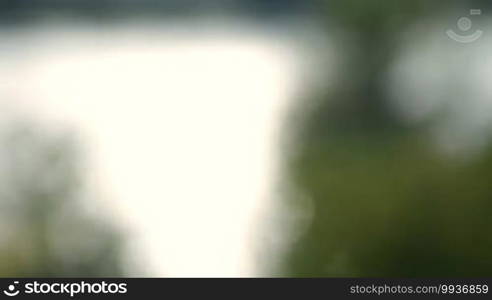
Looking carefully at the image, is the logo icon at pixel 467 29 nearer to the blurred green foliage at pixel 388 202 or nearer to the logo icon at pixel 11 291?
the blurred green foliage at pixel 388 202

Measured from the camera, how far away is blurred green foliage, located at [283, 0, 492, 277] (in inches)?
135

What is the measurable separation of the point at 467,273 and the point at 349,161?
5.48 ft

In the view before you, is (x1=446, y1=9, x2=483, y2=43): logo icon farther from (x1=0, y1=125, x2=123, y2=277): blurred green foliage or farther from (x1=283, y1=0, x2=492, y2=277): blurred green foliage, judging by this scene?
(x1=0, y1=125, x2=123, y2=277): blurred green foliage

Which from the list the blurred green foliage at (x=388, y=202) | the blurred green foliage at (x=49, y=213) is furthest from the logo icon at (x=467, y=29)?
the blurred green foliage at (x=49, y=213)

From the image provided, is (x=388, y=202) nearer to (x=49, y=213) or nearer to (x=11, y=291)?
(x=49, y=213)

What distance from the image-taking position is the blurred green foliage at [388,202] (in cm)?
342

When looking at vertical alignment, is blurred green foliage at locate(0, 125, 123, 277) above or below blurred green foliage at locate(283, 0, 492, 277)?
above

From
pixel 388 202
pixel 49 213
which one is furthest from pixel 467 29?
Answer: pixel 388 202

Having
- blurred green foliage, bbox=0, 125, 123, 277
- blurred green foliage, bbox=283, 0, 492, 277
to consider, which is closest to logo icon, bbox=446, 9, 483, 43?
blurred green foliage, bbox=283, 0, 492, 277

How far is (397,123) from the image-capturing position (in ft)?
17.9

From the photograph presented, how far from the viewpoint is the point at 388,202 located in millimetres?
4023

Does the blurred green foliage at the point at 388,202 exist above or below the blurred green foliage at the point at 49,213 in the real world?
Answer: below

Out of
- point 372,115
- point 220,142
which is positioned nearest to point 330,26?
point 372,115

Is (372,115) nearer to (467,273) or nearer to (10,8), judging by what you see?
(467,273)
